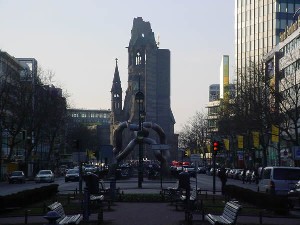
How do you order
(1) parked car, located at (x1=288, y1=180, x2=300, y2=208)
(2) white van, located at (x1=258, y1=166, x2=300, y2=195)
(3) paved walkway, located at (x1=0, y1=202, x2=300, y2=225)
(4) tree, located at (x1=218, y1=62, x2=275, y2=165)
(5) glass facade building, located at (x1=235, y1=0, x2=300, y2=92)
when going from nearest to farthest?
(3) paved walkway, located at (x1=0, y1=202, x2=300, y2=225) < (1) parked car, located at (x1=288, y1=180, x2=300, y2=208) < (2) white van, located at (x1=258, y1=166, x2=300, y2=195) < (4) tree, located at (x1=218, y1=62, x2=275, y2=165) < (5) glass facade building, located at (x1=235, y1=0, x2=300, y2=92)

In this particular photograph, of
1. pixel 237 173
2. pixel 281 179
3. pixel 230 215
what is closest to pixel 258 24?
pixel 237 173

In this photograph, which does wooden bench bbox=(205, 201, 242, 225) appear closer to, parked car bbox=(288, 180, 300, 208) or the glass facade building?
parked car bbox=(288, 180, 300, 208)

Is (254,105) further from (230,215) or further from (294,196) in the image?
(230,215)

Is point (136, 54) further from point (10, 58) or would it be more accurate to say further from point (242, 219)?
point (242, 219)

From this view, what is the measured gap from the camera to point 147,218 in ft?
78.5

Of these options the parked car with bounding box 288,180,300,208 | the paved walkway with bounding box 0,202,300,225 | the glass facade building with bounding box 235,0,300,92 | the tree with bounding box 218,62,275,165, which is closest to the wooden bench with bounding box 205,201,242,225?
the paved walkway with bounding box 0,202,300,225

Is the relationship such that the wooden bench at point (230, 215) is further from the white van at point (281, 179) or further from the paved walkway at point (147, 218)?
the white van at point (281, 179)

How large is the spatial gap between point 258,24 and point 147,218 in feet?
379

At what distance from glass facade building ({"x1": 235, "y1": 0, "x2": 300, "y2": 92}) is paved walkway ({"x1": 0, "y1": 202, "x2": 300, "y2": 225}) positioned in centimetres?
9584

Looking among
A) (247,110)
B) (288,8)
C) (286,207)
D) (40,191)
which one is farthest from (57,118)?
(286,207)

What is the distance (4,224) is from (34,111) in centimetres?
7171

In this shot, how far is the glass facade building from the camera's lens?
12866 cm

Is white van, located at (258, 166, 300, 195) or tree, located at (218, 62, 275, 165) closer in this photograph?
white van, located at (258, 166, 300, 195)

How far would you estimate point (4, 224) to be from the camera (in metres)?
21.6
